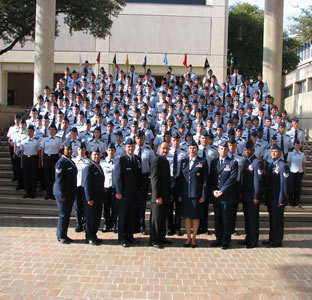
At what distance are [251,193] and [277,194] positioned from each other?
1.68 ft

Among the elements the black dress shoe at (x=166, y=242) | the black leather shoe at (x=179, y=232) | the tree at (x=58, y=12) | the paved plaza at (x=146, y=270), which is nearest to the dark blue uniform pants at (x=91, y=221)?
the paved plaza at (x=146, y=270)

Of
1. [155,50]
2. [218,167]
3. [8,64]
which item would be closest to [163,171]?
[218,167]

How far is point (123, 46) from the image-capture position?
99.7 feet

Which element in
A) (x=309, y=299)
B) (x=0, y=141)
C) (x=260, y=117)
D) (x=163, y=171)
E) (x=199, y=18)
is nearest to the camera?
(x=309, y=299)

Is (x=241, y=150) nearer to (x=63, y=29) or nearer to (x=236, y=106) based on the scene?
(x=236, y=106)

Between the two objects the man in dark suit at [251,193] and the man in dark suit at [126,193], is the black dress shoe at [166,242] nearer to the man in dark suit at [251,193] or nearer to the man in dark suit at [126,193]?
the man in dark suit at [126,193]

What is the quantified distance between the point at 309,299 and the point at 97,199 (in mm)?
3943

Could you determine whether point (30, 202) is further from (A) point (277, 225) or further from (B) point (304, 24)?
(B) point (304, 24)

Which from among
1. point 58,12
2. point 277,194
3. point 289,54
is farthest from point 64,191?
point 289,54

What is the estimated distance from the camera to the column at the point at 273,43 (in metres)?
13.8

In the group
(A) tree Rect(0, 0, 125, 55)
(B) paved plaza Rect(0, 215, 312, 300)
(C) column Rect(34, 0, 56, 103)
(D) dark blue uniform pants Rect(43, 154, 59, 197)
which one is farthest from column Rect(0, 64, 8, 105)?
(B) paved plaza Rect(0, 215, 312, 300)

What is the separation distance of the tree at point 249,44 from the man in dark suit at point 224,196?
31.8 m

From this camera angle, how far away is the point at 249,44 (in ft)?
118

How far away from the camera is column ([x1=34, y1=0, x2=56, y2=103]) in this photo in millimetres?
14117
